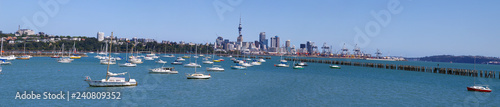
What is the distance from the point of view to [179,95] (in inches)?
1816

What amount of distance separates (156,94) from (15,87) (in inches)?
736

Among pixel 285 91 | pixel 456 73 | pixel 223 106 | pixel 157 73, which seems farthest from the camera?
pixel 456 73

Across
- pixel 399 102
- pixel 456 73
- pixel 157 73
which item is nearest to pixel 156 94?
pixel 399 102

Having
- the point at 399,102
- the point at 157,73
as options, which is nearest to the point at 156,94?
the point at 399,102

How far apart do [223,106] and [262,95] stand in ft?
34.2

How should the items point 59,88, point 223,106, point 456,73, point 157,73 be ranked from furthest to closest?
1. point 456,73
2. point 157,73
3. point 59,88
4. point 223,106

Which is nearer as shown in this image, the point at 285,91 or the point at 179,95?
the point at 179,95

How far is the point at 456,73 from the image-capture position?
107000 millimetres

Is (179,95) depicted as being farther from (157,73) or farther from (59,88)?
(157,73)

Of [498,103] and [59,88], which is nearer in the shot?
[498,103]

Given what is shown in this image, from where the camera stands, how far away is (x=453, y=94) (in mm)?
55438

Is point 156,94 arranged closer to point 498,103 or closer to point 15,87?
point 15,87

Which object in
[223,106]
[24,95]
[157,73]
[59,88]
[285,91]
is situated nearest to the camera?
[223,106]

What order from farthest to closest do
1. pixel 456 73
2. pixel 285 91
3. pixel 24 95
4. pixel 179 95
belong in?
pixel 456 73 → pixel 285 91 → pixel 179 95 → pixel 24 95
